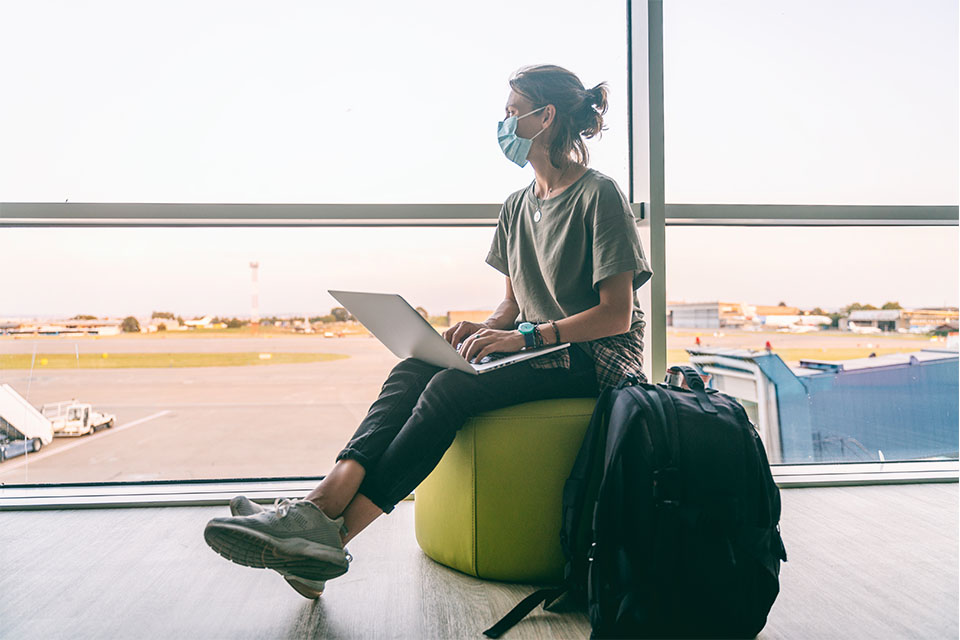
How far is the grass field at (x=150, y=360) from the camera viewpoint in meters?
2.17

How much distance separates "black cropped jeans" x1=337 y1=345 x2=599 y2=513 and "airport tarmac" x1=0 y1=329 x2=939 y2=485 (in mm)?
839

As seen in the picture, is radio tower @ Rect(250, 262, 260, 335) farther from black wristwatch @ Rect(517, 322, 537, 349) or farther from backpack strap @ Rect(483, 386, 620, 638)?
backpack strap @ Rect(483, 386, 620, 638)

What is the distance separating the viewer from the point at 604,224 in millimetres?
1516

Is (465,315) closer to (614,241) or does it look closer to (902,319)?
(614,241)

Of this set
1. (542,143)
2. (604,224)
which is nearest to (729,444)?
(604,224)

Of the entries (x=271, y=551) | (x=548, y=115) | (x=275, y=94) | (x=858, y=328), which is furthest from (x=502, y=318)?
(x=858, y=328)

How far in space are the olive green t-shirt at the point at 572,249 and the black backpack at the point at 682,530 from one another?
40cm

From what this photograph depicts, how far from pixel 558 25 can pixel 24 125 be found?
6.15 ft

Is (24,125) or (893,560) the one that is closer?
(893,560)

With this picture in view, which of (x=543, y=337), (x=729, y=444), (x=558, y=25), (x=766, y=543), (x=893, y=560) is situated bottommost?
(x=893, y=560)

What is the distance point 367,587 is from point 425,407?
0.43m

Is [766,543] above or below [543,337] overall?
below

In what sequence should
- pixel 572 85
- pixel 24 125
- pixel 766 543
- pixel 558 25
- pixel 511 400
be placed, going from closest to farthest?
pixel 766 543
pixel 511 400
pixel 572 85
pixel 24 125
pixel 558 25

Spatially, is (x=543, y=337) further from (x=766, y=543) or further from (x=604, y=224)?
(x=766, y=543)
